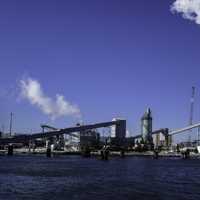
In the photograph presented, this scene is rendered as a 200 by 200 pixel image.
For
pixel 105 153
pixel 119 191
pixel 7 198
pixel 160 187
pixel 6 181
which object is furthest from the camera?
pixel 105 153

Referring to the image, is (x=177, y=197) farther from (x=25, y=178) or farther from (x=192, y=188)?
(x=25, y=178)

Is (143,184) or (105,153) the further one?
(105,153)

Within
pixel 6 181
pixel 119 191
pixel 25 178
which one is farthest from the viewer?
pixel 25 178

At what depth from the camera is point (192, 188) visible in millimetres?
71125

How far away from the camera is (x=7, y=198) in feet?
178

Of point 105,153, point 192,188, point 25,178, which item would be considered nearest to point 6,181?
point 25,178

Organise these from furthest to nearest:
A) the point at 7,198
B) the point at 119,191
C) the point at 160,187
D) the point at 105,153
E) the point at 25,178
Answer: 1. the point at 105,153
2. the point at 25,178
3. the point at 160,187
4. the point at 119,191
5. the point at 7,198

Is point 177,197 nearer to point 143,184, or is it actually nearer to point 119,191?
point 119,191

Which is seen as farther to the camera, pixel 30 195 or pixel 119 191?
pixel 119 191

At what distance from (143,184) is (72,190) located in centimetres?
1476

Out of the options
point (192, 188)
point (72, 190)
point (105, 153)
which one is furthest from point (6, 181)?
point (105, 153)

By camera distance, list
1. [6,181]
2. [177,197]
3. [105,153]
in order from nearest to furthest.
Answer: [177,197] < [6,181] < [105,153]

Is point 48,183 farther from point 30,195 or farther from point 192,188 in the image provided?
point 192,188

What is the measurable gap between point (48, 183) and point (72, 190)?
927cm
